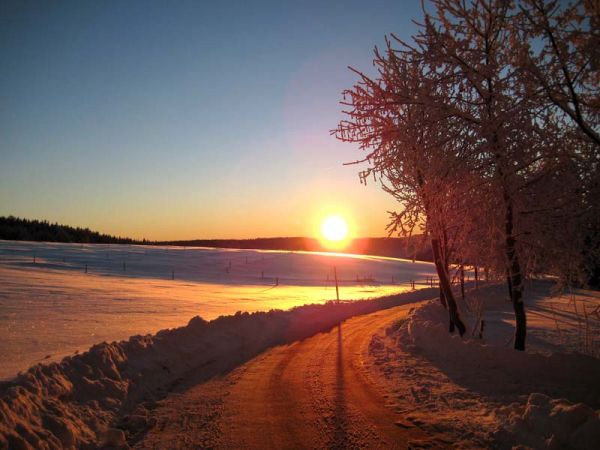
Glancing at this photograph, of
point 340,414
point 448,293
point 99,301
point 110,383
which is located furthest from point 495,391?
point 99,301

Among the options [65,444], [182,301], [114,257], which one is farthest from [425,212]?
[114,257]

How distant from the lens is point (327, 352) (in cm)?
1224

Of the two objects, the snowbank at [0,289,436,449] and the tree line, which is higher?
the tree line

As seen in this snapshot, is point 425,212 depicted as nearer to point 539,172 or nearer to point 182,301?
point 539,172

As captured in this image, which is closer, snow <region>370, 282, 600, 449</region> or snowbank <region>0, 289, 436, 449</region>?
snow <region>370, 282, 600, 449</region>

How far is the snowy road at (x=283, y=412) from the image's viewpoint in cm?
561

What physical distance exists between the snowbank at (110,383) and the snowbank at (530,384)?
15.5 ft

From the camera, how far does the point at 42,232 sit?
10644 cm

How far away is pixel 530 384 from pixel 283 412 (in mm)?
4271

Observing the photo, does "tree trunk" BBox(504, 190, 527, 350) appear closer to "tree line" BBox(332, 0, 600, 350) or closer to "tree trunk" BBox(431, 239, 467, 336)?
"tree line" BBox(332, 0, 600, 350)

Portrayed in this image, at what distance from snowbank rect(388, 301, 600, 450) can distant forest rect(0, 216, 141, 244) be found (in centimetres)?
10756

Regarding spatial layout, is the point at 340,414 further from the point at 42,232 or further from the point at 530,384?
the point at 42,232

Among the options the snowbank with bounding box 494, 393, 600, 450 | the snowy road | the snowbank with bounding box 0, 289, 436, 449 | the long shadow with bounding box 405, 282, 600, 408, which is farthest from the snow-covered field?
the long shadow with bounding box 405, 282, 600, 408

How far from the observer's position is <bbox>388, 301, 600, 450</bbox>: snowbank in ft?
16.5
